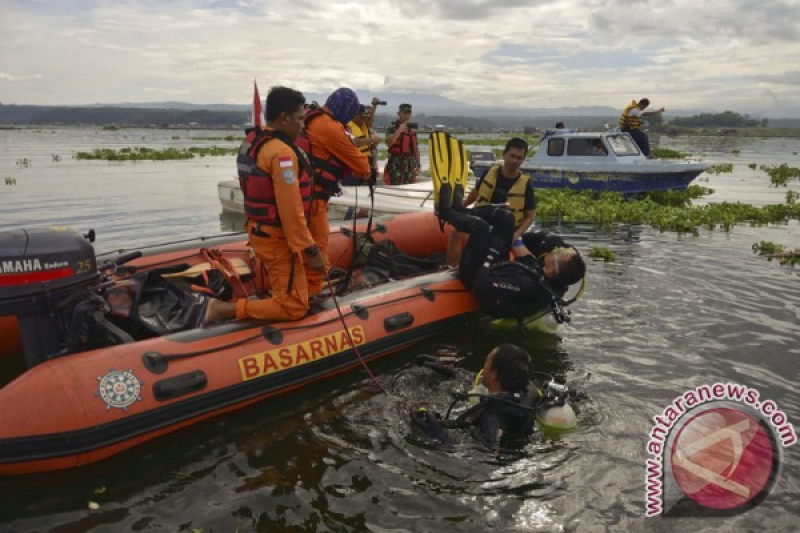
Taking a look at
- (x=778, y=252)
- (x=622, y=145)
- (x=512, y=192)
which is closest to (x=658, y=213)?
(x=778, y=252)

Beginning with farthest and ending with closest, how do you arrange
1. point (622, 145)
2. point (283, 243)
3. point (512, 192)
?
1. point (622, 145)
2. point (512, 192)
3. point (283, 243)

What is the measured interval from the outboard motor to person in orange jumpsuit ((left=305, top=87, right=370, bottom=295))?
75.2 inches

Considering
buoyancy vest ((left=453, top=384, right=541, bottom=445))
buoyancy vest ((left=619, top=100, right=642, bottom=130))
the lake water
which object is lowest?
the lake water

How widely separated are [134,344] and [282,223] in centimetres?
142

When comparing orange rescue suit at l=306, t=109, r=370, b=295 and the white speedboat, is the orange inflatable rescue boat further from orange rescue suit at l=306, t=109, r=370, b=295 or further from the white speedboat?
the white speedboat

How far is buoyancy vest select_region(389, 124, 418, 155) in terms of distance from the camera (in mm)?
12555

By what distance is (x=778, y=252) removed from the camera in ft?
32.0

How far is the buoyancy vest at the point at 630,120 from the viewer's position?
16.7 m

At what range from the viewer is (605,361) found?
19.5 ft

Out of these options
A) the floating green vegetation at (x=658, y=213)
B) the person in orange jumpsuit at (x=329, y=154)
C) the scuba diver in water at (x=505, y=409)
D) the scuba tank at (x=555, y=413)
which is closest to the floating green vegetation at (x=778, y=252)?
the floating green vegetation at (x=658, y=213)

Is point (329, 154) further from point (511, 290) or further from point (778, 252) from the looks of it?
point (778, 252)

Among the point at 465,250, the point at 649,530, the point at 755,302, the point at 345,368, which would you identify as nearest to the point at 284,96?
the point at 345,368

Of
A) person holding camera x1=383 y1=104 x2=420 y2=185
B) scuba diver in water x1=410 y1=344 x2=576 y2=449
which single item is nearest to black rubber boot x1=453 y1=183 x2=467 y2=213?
scuba diver in water x1=410 y1=344 x2=576 y2=449

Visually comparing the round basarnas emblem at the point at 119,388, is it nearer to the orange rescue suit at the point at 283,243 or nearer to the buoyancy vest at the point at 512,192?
the orange rescue suit at the point at 283,243
